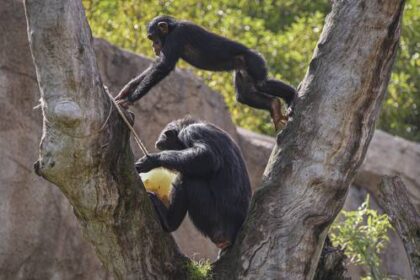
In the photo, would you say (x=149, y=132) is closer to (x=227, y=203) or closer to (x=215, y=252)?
(x=215, y=252)

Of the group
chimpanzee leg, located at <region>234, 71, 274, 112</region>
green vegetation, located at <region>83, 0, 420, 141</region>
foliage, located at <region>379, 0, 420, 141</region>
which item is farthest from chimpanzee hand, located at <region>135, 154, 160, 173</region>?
foliage, located at <region>379, 0, 420, 141</region>

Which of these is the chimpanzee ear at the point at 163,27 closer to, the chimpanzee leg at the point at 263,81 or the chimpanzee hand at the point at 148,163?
the chimpanzee leg at the point at 263,81

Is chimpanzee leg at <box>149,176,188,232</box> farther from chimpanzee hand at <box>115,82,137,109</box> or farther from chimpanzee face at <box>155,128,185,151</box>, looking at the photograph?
chimpanzee hand at <box>115,82,137,109</box>

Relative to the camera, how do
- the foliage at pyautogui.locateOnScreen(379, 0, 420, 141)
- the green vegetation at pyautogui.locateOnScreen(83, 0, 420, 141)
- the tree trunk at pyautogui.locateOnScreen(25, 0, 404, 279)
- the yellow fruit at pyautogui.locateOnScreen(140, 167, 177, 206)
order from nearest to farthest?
1. the tree trunk at pyautogui.locateOnScreen(25, 0, 404, 279)
2. the yellow fruit at pyautogui.locateOnScreen(140, 167, 177, 206)
3. the green vegetation at pyautogui.locateOnScreen(83, 0, 420, 141)
4. the foliage at pyautogui.locateOnScreen(379, 0, 420, 141)

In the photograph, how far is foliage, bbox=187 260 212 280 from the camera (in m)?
5.94

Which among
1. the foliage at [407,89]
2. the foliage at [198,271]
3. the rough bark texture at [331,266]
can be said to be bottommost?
the foliage at [407,89]

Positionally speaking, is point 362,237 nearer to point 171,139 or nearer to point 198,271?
point 171,139

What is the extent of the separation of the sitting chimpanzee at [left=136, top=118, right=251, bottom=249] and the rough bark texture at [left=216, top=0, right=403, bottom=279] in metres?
A: 0.86

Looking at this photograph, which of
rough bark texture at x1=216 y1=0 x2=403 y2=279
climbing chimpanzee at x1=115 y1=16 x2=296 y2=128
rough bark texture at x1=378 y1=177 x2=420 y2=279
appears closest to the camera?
rough bark texture at x1=216 y1=0 x2=403 y2=279

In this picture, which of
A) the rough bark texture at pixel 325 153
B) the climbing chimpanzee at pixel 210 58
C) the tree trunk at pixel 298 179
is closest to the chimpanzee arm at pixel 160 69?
the climbing chimpanzee at pixel 210 58

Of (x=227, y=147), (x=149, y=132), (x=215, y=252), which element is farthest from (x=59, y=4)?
(x=215, y=252)

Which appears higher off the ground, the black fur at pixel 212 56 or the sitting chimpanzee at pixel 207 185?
the black fur at pixel 212 56

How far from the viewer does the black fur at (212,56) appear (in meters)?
7.57

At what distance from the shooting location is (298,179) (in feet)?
18.8
